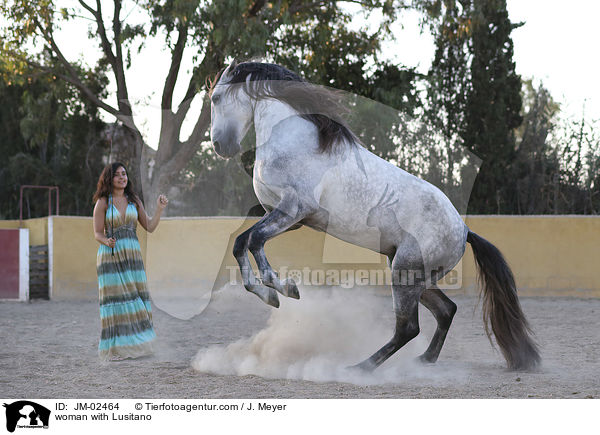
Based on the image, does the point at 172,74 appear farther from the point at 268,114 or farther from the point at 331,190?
the point at 331,190

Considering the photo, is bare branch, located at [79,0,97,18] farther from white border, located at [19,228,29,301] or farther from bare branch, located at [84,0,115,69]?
white border, located at [19,228,29,301]

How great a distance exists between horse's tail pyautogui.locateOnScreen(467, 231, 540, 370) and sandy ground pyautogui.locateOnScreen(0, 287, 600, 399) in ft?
0.42

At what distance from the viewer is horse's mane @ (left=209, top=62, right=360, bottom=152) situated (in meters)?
4.20

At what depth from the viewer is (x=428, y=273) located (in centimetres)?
422

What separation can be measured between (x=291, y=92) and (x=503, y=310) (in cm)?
209

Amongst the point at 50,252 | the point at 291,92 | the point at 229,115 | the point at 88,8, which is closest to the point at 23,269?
the point at 50,252

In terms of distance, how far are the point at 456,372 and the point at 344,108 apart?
1934 mm

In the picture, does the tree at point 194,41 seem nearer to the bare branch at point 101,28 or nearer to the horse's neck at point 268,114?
the bare branch at point 101,28

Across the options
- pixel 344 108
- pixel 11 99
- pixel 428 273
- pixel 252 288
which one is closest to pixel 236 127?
pixel 344 108

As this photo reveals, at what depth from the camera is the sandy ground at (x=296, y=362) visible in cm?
377

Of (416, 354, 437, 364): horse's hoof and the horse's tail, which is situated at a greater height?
the horse's tail

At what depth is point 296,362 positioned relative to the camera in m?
4.54

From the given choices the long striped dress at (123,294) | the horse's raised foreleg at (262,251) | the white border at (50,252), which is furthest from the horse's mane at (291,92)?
the white border at (50,252)

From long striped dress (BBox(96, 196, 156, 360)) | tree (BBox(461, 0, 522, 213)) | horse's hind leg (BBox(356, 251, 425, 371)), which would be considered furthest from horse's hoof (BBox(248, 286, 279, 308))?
tree (BBox(461, 0, 522, 213))
